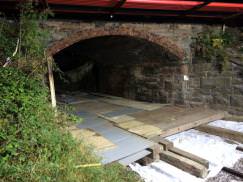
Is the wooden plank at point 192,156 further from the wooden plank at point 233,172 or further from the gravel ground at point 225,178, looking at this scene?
the wooden plank at point 233,172

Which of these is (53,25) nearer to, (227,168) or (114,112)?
(114,112)

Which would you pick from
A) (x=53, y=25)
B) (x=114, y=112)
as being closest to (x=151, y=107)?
(x=114, y=112)

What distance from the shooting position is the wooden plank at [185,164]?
3.16 m

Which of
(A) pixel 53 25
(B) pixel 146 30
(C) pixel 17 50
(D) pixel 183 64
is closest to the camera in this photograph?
(C) pixel 17 50

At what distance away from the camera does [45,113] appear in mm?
3205

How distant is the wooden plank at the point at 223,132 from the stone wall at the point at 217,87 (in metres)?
1.03

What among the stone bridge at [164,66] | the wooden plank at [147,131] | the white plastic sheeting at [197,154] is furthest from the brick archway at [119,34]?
the wooden plank at [147,131]

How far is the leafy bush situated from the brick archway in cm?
161

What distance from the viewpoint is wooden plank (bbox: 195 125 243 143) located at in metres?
A: 4.30

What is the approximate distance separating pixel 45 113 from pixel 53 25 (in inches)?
Result: 91.0

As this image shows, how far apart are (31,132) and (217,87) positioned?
175 inches

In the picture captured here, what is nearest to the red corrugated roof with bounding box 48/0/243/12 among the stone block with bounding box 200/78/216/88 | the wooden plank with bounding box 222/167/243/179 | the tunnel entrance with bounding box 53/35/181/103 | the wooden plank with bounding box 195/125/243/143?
the tunnel entrance with bounding box 53/35/181/103

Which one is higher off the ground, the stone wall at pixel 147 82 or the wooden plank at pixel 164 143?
the stone wall at pixel 147 82

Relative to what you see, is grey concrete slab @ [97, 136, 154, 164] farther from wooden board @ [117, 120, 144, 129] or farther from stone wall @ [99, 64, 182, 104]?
stone wall @ [99, 64, 182, 104]
